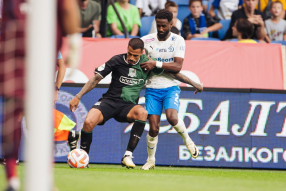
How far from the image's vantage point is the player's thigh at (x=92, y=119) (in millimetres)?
7233

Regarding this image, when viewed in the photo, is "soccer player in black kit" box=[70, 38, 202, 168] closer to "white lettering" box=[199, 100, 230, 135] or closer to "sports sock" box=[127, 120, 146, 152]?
"sports sock" box=[127, 120, 146, 152]

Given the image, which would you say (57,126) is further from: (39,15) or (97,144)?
(39,15)

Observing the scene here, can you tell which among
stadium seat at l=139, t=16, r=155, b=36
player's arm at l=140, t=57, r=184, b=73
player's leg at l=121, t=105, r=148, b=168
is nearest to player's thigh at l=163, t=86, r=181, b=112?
player's arm at l=140, t=57, r=184, b=73

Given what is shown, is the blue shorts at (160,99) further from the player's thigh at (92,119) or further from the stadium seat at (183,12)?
the stadium seat at (183,12)

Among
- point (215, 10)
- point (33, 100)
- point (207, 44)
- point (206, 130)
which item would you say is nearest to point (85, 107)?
point (206, 130)

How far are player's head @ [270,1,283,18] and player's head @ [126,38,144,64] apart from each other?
5665 millimetres

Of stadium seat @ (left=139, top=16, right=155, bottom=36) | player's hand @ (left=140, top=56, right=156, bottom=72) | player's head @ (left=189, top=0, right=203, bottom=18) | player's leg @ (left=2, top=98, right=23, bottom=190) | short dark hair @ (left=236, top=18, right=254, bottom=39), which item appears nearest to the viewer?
player's leg @ (left=2, top=98, right=23, bottom=190)

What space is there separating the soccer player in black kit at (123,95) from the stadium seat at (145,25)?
13.5 ft

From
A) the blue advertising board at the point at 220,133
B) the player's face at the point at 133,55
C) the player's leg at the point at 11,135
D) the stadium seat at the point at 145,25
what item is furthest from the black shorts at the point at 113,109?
the stadium seat at the point at 145,25

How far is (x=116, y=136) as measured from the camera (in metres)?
8.84

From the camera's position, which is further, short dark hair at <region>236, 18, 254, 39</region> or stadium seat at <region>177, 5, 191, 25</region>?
stadium seat at <region>177, 5, 191, 25</region>

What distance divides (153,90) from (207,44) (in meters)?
2.82

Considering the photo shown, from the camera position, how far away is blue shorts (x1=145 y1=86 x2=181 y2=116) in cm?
768

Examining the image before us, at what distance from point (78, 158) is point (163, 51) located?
2.07 m
